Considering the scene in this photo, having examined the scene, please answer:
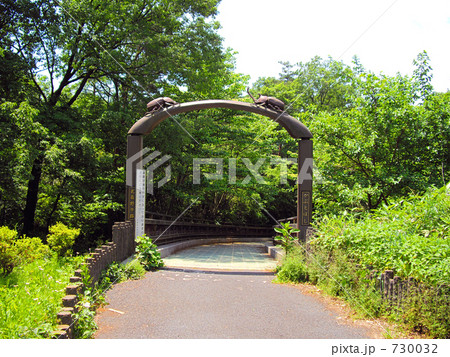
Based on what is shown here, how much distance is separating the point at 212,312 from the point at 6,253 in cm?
381

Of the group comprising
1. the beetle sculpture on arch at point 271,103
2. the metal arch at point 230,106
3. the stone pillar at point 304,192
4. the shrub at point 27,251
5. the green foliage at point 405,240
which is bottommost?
the shrub at point 27,251

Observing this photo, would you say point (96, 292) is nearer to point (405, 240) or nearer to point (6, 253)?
point (6, 253)

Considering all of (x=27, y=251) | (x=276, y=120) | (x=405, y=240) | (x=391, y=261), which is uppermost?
(x=276, y=120)

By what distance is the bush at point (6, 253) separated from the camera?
21.4 ft

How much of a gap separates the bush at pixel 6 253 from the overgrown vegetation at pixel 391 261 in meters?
4.93

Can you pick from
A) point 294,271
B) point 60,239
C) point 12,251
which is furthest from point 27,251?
point 294,271

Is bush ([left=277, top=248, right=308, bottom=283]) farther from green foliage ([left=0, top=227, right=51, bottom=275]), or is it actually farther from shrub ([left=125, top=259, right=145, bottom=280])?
green foliage ([left=0, top=227, right=51, bottom=275])

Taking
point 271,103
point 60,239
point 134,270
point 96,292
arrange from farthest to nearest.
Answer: point 271,103
point 60,239
point 134,270
point 96,292

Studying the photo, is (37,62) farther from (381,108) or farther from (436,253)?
(436,253)

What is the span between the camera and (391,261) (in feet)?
16.8

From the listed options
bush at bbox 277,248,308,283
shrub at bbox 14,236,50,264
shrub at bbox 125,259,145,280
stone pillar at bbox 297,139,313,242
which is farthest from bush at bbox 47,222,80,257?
stone pillar at bbox 297,139,313,242

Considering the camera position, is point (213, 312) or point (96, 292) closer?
point (213, 312)

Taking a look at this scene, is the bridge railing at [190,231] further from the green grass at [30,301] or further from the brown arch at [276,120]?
the green grass at [30,301]

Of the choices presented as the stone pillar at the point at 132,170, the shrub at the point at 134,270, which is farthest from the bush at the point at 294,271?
the stone pillar at the point at 132,170
